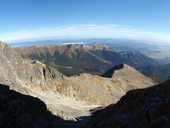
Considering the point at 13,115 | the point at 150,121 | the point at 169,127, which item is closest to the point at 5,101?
the point at 13,115

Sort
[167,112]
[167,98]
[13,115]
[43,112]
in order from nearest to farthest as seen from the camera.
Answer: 1. [167,112]
2. [167,98]
3. [13,115]
4. [43,112]

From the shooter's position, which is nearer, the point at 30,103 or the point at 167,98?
the point at 167,98

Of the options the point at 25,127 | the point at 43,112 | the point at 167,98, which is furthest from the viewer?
the point at 43,112

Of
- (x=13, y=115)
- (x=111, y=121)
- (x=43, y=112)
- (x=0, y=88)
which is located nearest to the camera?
(x=111, y=121)

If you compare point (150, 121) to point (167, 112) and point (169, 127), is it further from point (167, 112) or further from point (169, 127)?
point (169, 127)

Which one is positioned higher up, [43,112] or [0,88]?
[0,88]

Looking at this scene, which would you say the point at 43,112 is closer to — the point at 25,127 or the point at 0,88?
the point at 0,88

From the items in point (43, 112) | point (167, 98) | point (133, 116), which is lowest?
point (43, 112)

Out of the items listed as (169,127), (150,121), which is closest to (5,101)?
(150,121)

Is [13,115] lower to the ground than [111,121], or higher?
lower
